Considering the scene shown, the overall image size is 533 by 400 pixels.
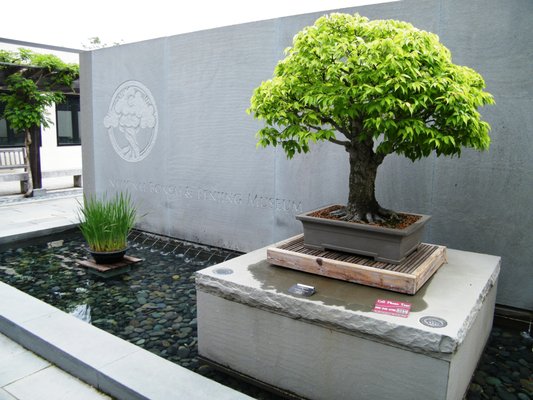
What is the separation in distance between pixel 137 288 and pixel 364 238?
1923mm

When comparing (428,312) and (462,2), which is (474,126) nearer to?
(428,312)

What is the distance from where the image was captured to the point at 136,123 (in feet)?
16.6

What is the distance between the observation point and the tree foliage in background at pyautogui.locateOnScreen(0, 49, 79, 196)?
7.56 m

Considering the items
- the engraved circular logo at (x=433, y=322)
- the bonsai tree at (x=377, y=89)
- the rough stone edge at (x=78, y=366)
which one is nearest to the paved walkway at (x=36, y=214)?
the rough stone edge at (x=78, y=366)

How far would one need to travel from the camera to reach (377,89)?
1983mm

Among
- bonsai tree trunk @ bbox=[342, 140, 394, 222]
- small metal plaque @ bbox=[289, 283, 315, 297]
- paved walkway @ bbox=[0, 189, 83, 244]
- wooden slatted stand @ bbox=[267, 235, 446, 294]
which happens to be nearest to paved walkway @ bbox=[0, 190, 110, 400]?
small metal plaque @ bbox=[289, 283, 315, 297]

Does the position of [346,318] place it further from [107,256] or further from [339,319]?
[107,256]

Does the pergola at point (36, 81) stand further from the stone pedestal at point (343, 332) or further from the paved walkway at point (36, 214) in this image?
the stone pedestal at point (343, 332)

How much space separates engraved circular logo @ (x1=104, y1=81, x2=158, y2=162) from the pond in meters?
1.03

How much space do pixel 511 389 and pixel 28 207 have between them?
665 centimetres

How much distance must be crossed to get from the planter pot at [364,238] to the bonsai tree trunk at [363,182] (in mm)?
123

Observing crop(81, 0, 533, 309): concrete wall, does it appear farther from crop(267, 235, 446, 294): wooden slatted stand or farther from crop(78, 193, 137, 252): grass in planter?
crop(78, 193, 137, 252): grass in planter

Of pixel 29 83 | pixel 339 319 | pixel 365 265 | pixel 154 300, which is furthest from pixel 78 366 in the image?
pixel 29 83

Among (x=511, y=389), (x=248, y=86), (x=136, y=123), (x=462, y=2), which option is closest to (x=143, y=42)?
(x=136, y=123)
